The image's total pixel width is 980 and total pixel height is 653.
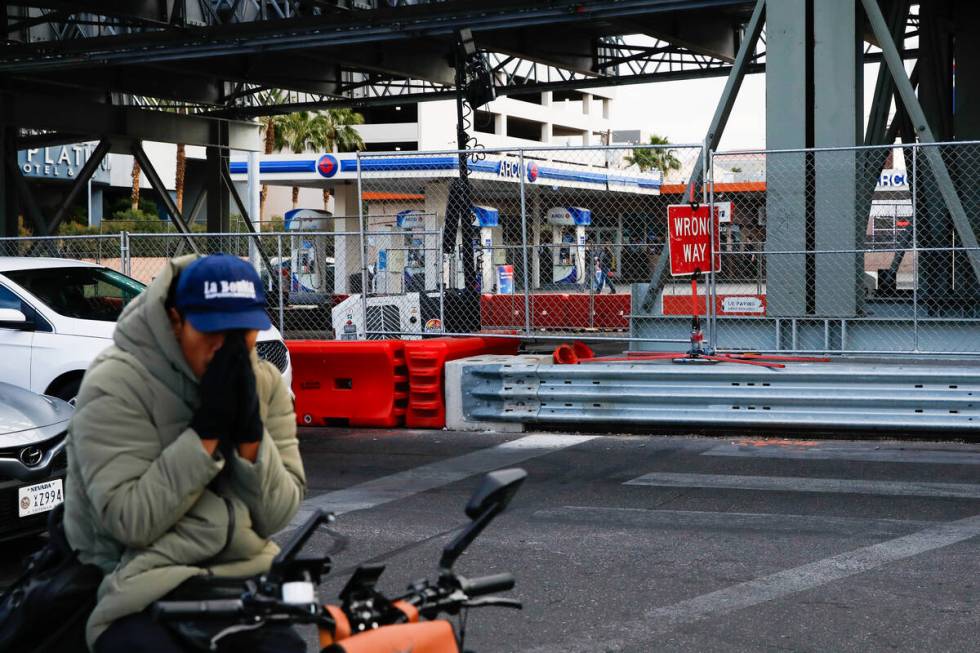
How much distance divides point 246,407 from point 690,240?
35.6ft

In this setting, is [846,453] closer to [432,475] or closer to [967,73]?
[432,475]

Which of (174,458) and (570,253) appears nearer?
(174,458)

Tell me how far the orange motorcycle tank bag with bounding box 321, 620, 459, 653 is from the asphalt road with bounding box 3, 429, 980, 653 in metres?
3.09

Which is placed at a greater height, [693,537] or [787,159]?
[787,159]

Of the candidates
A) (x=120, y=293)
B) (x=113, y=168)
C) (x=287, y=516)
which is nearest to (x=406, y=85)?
(x=120, y=293)

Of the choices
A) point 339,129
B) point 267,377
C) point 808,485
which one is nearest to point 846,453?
point 808,485

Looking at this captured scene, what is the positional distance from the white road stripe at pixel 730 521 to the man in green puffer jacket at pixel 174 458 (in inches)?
224

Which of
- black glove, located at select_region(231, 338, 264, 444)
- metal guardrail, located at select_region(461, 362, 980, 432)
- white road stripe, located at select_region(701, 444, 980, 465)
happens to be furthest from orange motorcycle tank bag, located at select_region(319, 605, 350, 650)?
metal guardrail, located at select_region(461, 362, 980, 432)

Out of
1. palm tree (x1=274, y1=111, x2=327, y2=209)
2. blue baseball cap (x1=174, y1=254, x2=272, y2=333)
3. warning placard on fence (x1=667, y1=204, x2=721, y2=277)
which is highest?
palm tree (x1=274, y1=111, x2=327, y2=209)

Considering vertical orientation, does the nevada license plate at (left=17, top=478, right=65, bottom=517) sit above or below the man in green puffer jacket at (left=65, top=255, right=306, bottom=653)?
below

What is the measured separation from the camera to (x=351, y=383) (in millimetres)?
13797

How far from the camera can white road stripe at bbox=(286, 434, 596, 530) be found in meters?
9.22

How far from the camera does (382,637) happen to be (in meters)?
2.58

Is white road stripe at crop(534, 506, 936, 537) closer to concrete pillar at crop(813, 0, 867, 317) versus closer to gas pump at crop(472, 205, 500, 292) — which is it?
concrete pillar at crop(813, 0, 867, 317)
